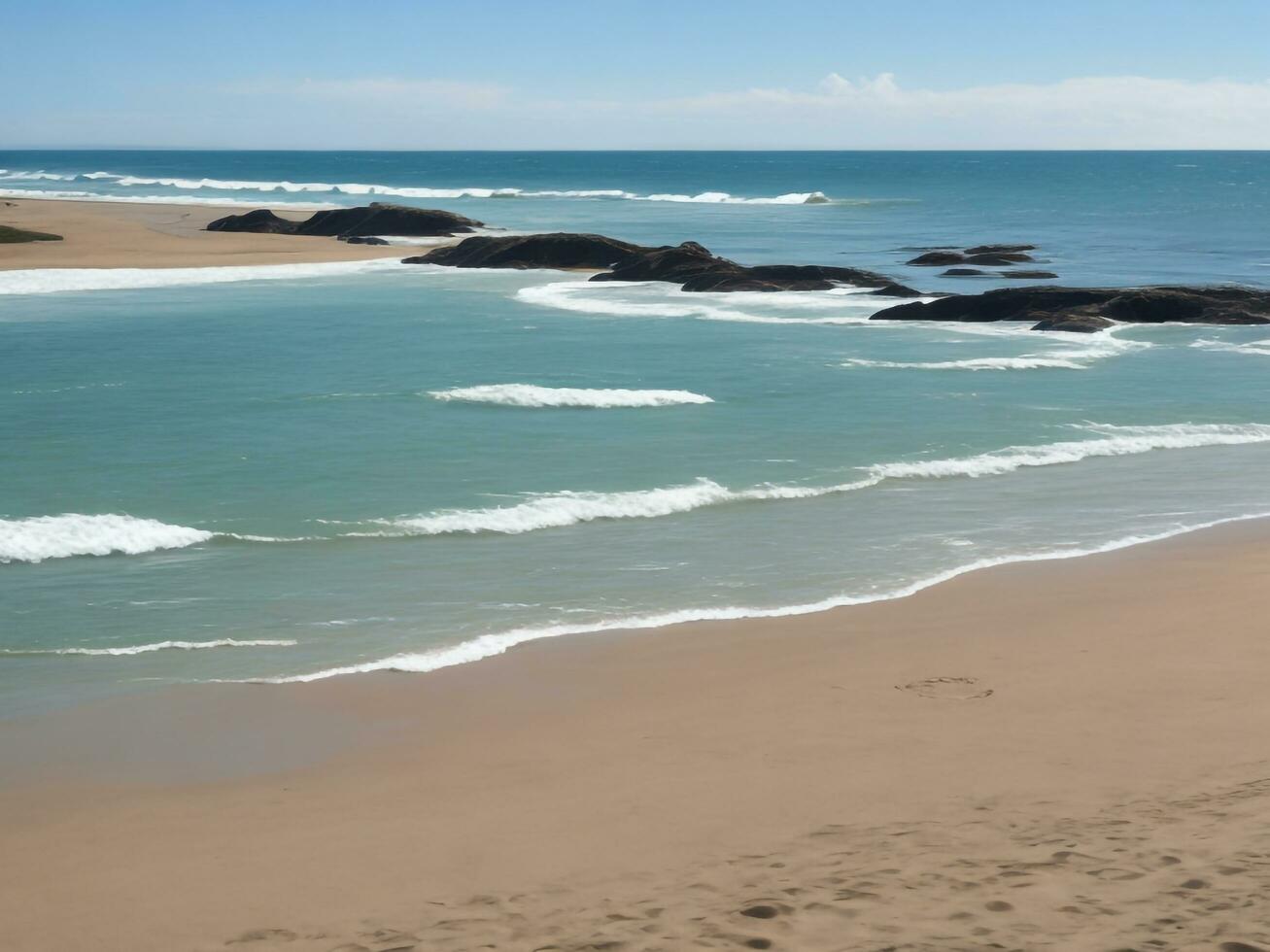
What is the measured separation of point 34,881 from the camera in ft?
21.4

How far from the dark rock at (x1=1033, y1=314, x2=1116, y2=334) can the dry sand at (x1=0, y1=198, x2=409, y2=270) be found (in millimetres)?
23843

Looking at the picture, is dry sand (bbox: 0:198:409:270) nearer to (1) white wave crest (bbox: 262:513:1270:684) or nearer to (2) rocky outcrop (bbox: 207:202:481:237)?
(2) rocky outcrop (bbox: 207:202:481:237)

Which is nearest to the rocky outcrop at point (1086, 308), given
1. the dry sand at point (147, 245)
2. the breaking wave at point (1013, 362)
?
the breaking wave at point (1013, 362)

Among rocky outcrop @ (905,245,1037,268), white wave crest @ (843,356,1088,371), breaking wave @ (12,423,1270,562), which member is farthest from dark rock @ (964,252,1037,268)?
breaking wave @ (12,423,1270,562)

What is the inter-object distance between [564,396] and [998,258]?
30.4 meters

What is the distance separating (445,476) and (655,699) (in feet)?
23.8

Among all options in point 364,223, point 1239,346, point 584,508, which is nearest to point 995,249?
point 1239,346

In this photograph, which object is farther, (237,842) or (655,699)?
(655,699)

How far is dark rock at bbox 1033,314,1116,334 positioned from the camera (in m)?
30.6

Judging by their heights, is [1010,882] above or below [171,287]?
below

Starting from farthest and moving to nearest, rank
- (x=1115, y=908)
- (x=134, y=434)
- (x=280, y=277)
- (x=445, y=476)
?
(x=280, y=277) < (x=134, y=434) < (x=445, y=476) < (x=1115, y=908)

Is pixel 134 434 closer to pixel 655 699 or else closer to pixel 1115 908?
pixel 655 699

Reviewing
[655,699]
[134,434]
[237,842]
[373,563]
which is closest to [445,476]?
[373,563]

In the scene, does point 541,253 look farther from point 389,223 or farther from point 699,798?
point 699,798
